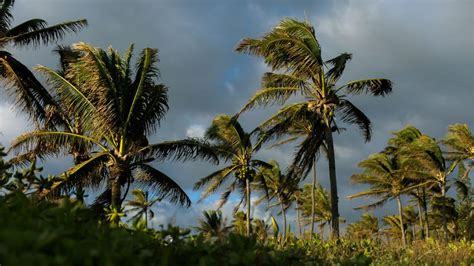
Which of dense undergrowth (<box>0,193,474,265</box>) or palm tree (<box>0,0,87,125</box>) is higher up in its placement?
palm tree (<box>0,0,87,125</box>)

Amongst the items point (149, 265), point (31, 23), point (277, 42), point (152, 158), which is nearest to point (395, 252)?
point (149, 265)

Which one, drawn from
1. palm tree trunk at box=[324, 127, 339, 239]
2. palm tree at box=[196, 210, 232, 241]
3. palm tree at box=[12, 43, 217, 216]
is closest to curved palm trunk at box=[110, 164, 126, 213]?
palm tree at box=[12, 43, 217, 216]

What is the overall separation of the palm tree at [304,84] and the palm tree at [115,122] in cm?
362

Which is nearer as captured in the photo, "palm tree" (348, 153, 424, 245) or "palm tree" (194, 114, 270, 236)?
"palm tree" (194, 114, 270, 236)

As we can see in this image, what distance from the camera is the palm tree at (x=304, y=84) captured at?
19641 millimetres

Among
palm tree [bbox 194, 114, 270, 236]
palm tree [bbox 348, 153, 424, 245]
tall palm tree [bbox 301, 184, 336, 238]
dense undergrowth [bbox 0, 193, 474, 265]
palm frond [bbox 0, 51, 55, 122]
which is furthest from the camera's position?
tall palm tree [bbox 301, 184, 336, 238]

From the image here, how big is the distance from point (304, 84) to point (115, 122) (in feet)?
25.0

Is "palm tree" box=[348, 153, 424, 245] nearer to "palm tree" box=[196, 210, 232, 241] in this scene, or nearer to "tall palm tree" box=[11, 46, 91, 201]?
"tall palm tree" box=[11, 46, 91, 201]

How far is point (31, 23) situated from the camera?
57.7 feet

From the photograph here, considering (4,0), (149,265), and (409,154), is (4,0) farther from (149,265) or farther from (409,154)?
(409,154)

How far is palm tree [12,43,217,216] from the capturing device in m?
17.3

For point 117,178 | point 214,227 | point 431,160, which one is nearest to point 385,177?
point 431,160

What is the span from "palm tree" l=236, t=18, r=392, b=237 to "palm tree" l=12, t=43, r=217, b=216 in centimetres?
362

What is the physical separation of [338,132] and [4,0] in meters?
13.2
